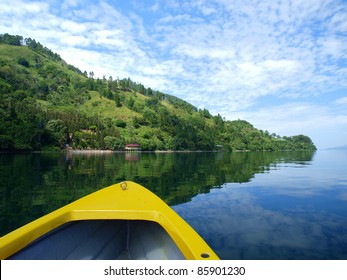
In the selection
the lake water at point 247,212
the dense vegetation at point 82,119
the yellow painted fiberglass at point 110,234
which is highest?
the dense vegetation at point 82,119

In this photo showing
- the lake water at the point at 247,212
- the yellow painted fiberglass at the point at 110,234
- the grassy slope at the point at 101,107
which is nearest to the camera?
the yellow painted fiberglass at the point at 110,234

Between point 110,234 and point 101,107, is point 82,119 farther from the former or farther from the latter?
point 110,234

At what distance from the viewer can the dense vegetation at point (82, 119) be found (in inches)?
3098

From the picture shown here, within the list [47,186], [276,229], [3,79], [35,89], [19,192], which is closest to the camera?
[276,229]

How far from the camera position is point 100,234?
19.9ft

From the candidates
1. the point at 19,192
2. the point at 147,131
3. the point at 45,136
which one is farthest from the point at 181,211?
the point at 147,131

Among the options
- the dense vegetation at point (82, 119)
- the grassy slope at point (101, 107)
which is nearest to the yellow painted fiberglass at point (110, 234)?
the dense vegetation at point (82, 119)

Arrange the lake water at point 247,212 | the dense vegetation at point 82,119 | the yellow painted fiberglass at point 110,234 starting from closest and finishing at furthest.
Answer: the yellow painted fiberglass at point 110,234, the lake water at point 247,212, the dense vegetation at point 82,119

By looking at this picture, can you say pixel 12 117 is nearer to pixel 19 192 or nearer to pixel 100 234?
pixel 19 192

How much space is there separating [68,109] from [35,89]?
94.0 ft

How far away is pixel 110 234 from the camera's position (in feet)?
20.2

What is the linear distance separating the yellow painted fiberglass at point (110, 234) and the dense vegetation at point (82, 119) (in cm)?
6797

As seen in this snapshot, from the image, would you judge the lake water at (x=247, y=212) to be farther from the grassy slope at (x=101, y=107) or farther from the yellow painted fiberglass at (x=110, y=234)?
the grassy slope at (x=101, y=107)

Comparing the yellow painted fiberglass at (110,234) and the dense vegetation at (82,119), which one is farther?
the dense vegetation at (82,119)
